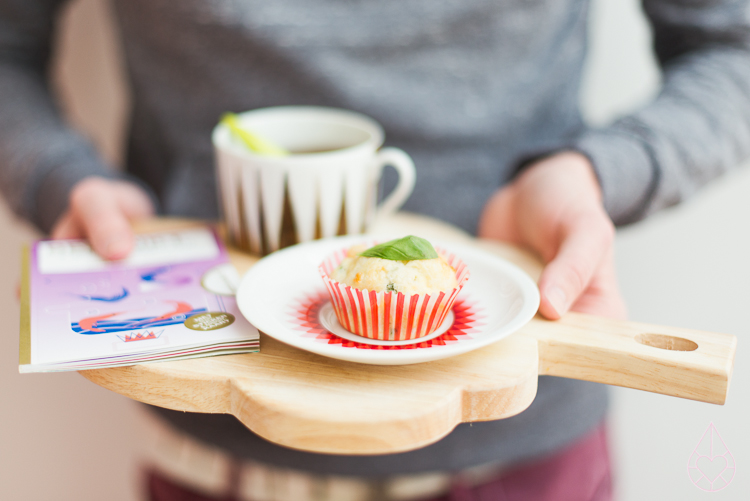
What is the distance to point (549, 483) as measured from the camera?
857 mm

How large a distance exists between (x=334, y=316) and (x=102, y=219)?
35 centimetres

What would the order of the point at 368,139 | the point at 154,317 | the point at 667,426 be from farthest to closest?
1. the point at 667,426
2. the point at 368,139
3. the point at 154,317

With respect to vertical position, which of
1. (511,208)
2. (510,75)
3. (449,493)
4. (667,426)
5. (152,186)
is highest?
(510,75)

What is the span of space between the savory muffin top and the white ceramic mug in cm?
14

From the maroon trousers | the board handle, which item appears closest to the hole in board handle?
the board handle

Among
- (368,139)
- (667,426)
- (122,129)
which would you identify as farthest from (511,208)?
(122,129)

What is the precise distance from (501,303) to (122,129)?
106 centimetres

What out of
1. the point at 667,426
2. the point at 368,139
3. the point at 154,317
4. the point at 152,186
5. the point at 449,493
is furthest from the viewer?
the point at 667,426

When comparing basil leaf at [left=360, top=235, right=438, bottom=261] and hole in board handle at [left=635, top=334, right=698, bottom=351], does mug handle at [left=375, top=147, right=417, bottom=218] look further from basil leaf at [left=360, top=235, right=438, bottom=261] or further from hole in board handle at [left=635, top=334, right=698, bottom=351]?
hole in board handle at [left=635, top=334, right=698, bottom=351]

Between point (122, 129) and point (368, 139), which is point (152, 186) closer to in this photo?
point (122, 129)

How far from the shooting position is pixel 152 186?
3.50 ft

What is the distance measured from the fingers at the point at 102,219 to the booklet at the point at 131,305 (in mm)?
15

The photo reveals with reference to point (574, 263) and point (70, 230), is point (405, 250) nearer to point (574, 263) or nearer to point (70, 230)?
point (574, 263)

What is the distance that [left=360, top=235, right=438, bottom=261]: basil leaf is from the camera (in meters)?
0.53
